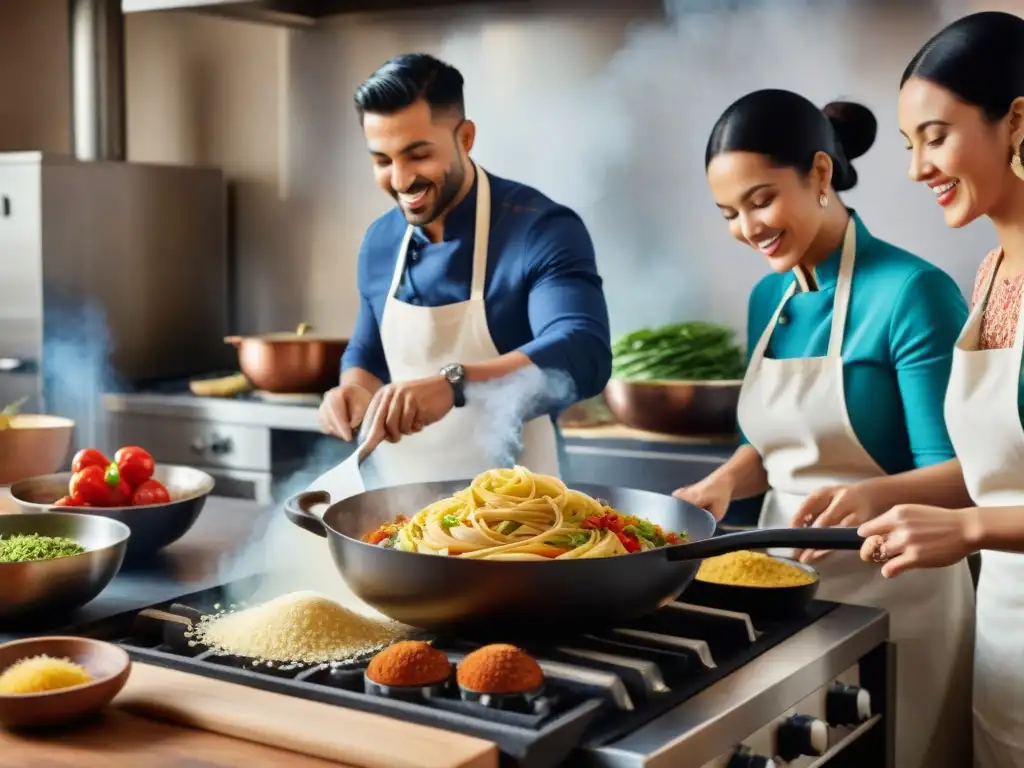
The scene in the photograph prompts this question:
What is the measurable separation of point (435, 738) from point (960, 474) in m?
1.20

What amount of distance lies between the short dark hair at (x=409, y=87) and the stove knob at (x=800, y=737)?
5.39 feet

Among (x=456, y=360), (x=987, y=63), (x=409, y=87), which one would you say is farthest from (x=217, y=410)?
(x=987, y=63)

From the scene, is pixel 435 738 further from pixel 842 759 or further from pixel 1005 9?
pixel 1005 9

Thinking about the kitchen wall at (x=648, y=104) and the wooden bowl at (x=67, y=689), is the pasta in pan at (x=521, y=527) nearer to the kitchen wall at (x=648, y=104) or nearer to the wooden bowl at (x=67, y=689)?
the wooden bowl at (x=67, y=689)

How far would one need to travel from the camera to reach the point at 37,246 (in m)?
3.77

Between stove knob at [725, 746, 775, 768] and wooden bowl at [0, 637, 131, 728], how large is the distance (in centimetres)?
60

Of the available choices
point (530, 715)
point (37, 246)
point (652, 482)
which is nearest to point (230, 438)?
point (37, 246)

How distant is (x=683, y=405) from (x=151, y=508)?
153cm

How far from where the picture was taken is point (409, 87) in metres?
2.59

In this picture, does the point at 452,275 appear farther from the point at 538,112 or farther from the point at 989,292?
the point at 538,112

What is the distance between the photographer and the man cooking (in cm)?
255

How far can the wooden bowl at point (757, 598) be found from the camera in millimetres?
1512

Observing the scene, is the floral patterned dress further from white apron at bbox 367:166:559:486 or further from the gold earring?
white apron at bbox 367:166:559:486

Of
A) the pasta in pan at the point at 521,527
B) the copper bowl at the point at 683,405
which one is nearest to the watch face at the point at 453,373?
the pasta in pan at the point at 521,527
